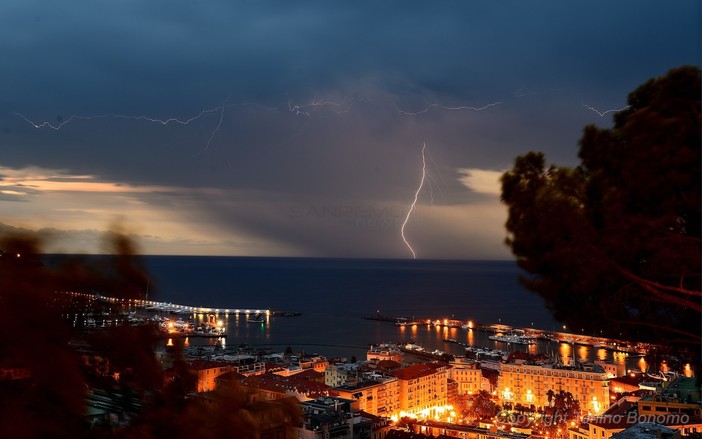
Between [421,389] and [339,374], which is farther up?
[339,374]

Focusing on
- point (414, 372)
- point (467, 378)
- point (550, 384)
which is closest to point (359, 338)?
point (467, 378)

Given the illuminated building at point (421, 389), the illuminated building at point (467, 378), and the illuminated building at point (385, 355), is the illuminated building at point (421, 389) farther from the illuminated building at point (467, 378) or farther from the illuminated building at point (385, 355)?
the illuminated building at point (385, 355)

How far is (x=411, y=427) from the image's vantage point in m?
16.4

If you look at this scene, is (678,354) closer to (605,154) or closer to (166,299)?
(605,154)

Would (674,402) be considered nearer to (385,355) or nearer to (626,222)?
(626,222)

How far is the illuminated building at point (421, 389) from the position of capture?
20.7 meters

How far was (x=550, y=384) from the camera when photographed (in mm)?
22047

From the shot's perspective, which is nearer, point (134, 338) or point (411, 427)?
point (134, 338)

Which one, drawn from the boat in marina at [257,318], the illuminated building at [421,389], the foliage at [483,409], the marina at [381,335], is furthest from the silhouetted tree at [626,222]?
the boat in marina at [257,318]

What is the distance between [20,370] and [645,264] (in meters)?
3.55

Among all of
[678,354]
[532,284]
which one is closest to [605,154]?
[532,284]

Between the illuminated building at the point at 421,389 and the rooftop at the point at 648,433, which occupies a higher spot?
the rooftop at the point at 648,433

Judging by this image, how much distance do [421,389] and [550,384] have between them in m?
5.34

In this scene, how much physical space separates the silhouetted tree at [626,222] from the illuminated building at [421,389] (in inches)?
694
